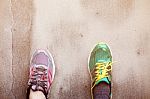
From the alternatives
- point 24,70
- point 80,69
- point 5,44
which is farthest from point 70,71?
point 5,44

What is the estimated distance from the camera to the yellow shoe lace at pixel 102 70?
168 cm

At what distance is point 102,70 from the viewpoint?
1702 millimetres

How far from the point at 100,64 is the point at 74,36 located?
0.16m

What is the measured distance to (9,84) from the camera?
1707mm

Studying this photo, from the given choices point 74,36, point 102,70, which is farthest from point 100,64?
point 74,36

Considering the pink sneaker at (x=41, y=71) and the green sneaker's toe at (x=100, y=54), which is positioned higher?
the green sneaker's toe at (x=100, y=54)

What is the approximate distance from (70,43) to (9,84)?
31 centimetres

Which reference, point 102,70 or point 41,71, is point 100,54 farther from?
point 41,71

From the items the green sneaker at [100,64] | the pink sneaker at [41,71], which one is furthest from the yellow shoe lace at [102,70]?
the pink sneaker at [41,71]

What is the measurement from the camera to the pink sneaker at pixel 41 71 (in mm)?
1665

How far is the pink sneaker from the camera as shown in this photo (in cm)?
167

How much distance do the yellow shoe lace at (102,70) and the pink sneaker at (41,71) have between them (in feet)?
0.61

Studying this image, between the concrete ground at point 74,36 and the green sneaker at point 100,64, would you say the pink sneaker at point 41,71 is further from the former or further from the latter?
the green sneaker at point 100,64

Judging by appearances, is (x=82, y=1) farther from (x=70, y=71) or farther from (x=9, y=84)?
(x=9, y=84)
